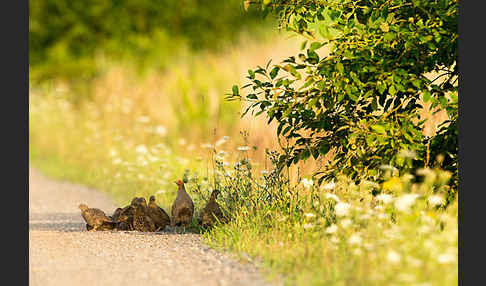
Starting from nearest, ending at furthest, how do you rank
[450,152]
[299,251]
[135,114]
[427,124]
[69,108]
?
[299,251] < [450,152] < [427,124] < [135,114] < [69,108]

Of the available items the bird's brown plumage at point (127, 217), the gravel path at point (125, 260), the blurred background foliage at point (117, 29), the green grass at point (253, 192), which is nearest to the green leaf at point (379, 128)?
the green grass at point (253, 192)

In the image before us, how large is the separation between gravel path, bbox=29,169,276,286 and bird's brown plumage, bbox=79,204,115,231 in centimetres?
14

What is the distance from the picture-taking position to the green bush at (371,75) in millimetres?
6402

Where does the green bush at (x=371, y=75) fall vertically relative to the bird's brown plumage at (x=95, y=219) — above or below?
above

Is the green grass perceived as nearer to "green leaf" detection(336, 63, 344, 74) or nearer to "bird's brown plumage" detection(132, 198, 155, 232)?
"bird's brown plumage" detection(132, 198, 155, 232)

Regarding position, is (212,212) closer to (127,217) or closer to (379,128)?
(127,217)

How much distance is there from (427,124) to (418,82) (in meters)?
1.75

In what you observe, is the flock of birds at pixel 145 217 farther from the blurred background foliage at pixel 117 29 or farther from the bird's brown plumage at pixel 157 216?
the blurred background foliage at pixel 117 29

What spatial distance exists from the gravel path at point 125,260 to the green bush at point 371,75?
1.33 meters

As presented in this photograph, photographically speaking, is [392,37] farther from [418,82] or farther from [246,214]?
[246,214]

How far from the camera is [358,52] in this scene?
6480mm

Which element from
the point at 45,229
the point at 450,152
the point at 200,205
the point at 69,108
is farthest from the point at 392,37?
the point at 69,108

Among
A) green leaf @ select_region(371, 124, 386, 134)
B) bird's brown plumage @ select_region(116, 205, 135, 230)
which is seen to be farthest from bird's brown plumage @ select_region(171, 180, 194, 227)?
green leaf @ select_region(371, 124, 386, 134)

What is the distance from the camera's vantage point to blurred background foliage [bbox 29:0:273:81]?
20.4 metres
